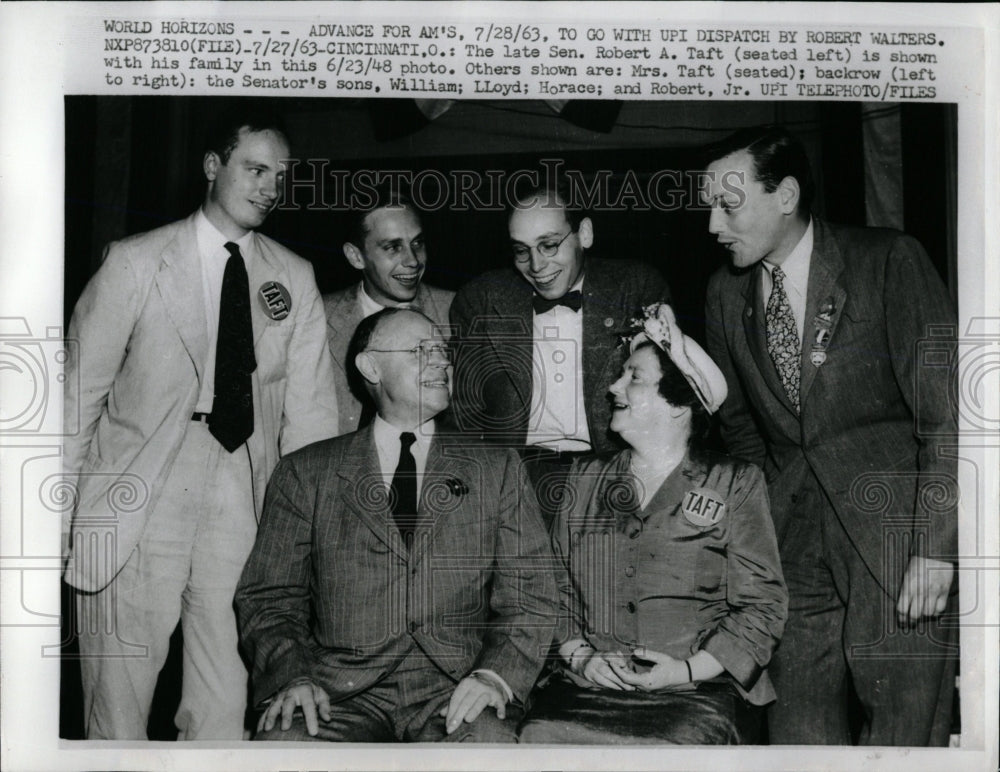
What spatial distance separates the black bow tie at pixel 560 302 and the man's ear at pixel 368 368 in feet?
1.77

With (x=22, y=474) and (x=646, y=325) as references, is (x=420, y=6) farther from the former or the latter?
(x=22, y=474)

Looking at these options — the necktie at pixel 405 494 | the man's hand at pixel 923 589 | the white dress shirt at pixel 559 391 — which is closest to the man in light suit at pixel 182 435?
the necktie at pixel 405 494

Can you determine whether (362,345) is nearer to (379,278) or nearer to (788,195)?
(379,278)

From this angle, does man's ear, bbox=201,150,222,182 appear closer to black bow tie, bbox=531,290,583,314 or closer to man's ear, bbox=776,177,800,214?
black bow tie, bbox=531,290,583,314

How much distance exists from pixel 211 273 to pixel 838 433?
6.75 feet

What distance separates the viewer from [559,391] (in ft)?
11.4

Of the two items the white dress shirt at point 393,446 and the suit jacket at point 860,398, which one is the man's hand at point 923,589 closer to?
the suit jacket at point 860,398

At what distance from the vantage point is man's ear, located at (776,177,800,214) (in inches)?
139

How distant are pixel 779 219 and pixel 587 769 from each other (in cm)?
184

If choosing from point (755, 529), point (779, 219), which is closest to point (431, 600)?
point (755, 529)

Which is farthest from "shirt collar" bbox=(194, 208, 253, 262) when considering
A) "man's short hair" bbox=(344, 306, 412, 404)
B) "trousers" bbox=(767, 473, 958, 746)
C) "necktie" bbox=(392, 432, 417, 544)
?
"trousers" bbox=(767, 473, 958, 746)

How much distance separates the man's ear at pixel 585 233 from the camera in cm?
351

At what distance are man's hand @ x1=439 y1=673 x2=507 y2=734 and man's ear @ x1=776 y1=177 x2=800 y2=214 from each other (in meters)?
1.76

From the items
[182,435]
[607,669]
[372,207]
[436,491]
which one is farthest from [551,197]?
[607,669]
